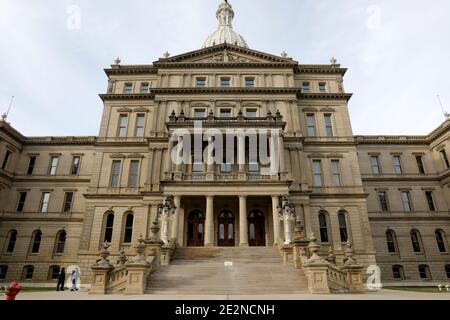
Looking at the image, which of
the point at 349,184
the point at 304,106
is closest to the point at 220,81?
the point at 304,106

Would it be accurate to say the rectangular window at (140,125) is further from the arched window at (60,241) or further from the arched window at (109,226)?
the arched window at (60,241)

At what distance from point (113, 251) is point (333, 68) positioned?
32.1 m

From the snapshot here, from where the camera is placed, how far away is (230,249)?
862 inches

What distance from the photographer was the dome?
5143cm

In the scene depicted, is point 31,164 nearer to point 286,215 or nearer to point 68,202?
point 68,202

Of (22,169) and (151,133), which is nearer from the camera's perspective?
(151,133)

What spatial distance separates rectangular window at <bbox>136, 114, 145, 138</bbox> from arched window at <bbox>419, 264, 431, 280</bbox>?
3522cm

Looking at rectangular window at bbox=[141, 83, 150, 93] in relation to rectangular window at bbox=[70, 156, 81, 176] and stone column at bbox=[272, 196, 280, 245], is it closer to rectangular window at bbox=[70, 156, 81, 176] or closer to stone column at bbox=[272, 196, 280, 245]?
rectangular window at bbox=[70, 156, 81, 176]


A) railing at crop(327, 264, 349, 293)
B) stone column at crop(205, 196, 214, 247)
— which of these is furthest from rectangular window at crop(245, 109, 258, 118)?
railing at crop(327, 264, 349, 293)

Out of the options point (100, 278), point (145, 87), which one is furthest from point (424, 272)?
point (145, 87)

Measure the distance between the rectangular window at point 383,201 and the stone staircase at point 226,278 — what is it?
2194 cm

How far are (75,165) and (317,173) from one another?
99.0ft

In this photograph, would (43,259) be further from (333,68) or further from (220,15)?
(220,15)

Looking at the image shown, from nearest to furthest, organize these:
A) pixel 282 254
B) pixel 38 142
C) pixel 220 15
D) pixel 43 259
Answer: pixel 282 254 → pixel 43 259 → pixel 38 142 → pixel 220 15
